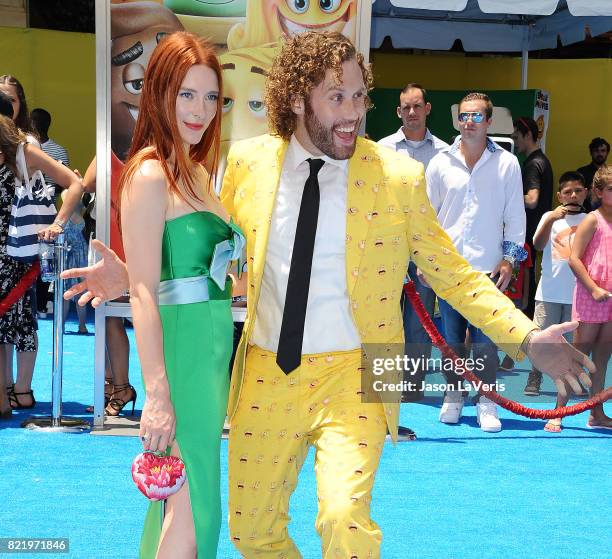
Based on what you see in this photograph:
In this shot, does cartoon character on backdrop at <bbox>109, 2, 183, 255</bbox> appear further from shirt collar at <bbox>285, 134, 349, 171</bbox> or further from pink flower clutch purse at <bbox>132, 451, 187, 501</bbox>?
pink flower clutch purse at <bbox>132, 451, 187, 501</bbox>

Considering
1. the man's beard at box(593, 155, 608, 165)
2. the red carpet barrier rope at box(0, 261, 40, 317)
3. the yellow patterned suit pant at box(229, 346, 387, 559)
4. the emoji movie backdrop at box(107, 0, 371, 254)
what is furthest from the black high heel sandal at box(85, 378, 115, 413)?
the man's beard at box(593, 155, 608, 165)

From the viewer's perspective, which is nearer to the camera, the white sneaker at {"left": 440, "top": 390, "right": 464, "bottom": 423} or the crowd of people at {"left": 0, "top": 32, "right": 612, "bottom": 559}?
the crowd of people at {"left": 0, "top": 32, "right": 612, "bottom": 559}

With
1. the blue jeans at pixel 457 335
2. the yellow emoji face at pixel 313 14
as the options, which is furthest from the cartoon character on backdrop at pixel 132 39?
the blue jeans at pixel 457 335

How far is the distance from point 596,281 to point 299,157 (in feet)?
14.9

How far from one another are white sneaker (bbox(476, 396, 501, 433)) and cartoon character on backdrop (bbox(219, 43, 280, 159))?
8.25 feet

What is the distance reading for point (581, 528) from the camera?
5.20 m

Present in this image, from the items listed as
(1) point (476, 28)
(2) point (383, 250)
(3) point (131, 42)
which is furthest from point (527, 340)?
(1) point (476, 28)

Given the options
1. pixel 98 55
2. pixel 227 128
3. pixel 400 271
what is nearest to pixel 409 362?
pixel 227 128

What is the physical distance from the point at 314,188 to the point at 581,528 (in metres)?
2.69

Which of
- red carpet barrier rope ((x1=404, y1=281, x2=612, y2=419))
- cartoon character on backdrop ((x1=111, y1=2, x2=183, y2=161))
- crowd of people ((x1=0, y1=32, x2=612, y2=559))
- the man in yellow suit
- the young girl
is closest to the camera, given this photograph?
crowd of people ((x1=0, y1=32, x2=612, y2=559))

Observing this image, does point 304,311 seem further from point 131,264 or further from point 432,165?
point 432,165

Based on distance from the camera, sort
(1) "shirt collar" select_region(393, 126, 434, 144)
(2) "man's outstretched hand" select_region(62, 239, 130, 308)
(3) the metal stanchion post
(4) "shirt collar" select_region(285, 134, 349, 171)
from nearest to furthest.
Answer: (2) "man's outstretched hand" select_region(62, 239, 130, 308) → (4) "shirt collar" select_region(285, 134, 349, 171) → (3) the metal stanchion post → (1) "shirt collar" select_region(393, 126, 434, 144)

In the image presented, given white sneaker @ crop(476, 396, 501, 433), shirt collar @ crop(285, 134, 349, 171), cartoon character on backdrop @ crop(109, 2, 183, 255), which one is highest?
cartoon character on backdrop @ crop(109, 2, 183, 255)

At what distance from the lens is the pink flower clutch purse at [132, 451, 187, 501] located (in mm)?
2955
